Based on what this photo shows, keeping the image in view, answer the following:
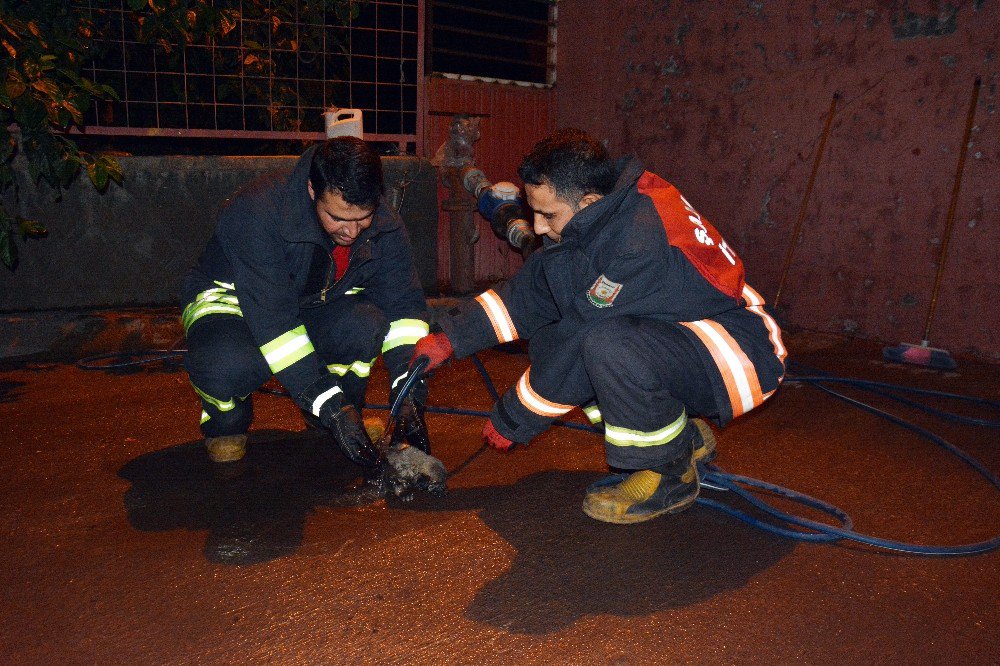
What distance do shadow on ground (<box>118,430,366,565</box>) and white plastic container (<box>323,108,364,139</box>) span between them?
267 cm

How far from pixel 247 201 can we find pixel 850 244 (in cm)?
415

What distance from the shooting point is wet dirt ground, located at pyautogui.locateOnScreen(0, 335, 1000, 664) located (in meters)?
2.01

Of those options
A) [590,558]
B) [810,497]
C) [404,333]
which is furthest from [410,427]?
[810,497]

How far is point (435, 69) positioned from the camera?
654cm

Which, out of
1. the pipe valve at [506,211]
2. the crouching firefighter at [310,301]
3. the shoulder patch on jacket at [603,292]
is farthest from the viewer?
the pipe valve at [506,211]

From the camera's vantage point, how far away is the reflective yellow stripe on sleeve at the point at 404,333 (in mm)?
3254

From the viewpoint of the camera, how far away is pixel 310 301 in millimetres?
3236

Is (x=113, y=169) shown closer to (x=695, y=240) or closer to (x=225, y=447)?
(x=225, y=447)

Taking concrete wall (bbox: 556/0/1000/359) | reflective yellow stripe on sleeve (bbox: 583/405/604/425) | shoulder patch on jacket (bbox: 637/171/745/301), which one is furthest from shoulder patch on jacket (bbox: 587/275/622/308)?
concrete wall (bbox: 556/0/1000/359)

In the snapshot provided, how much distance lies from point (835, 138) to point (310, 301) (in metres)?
3.95

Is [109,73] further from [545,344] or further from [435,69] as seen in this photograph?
[545,344]

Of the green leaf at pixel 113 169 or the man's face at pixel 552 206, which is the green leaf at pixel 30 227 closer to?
the green leaf at pixel 113 169

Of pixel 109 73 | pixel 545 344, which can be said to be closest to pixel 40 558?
pixel 545 344

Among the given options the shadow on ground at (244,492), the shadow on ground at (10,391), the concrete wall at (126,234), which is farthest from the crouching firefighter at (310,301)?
the concrete wall at (126,234)
